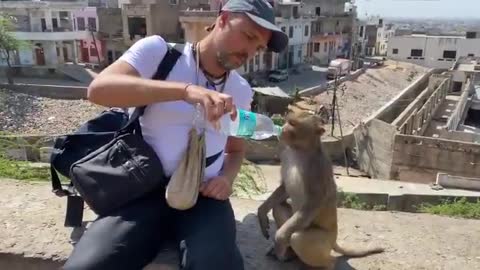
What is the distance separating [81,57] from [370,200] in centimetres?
2543

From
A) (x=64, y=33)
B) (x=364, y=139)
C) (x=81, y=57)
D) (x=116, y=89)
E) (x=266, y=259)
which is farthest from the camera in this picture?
(x=81, y=57)

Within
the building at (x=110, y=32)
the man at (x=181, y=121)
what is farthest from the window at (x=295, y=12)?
the man at (x=181, y=121)

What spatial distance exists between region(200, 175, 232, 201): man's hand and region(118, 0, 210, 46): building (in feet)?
79.1

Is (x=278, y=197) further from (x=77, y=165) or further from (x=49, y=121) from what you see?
(x=49, y=121)

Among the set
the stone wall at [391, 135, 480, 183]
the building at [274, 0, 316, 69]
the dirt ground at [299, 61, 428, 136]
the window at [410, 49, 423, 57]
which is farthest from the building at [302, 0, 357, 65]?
the stone wall at [391, 135, 480, 183]

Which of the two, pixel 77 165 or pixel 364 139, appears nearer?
pixel 77 165

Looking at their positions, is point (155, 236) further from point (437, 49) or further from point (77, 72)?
point (437, 49)

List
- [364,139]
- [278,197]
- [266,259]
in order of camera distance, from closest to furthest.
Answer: [266,259] < [278,197] < [364,139]

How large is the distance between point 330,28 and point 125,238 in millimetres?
35966

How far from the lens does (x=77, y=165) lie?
2.05m

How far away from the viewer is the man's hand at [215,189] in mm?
2113

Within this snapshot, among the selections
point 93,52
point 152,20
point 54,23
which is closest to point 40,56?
point 54,23

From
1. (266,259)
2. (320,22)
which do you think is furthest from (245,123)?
(320,22)

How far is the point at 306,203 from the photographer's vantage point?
7.89 feet
